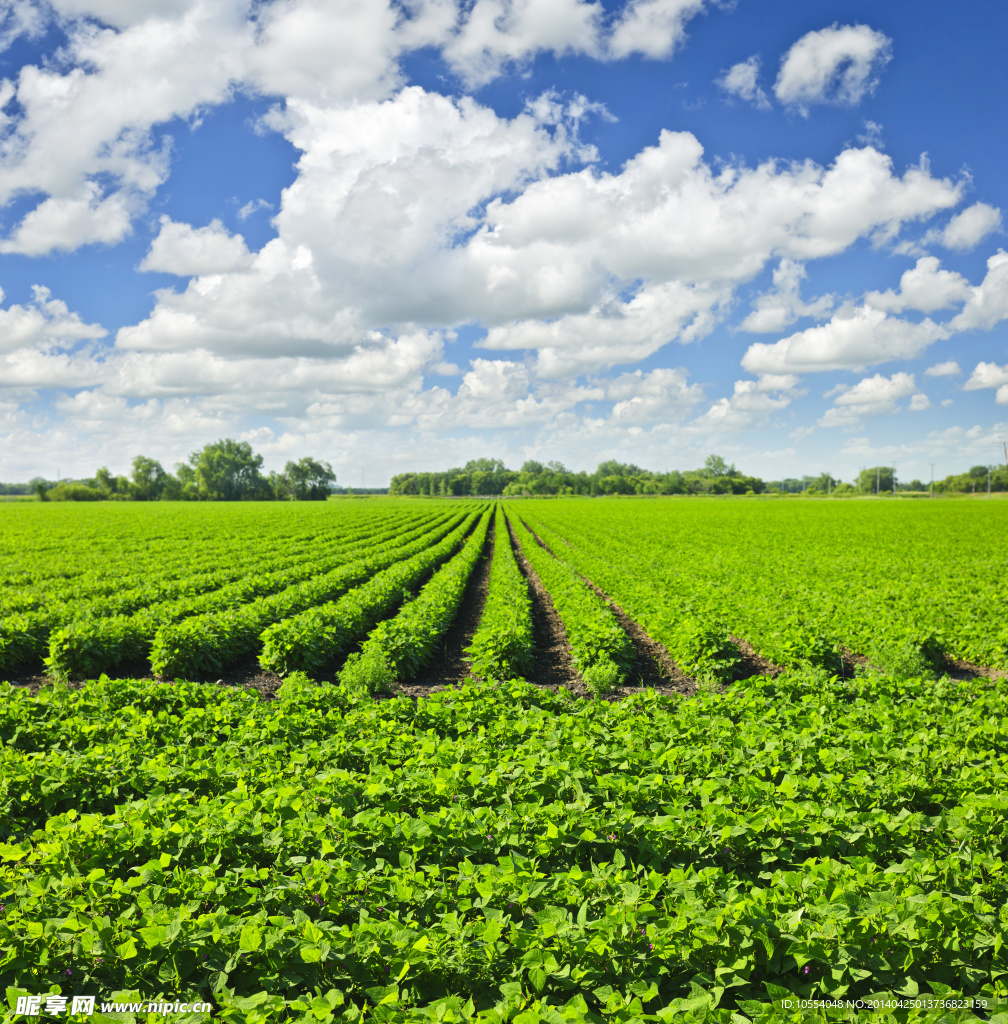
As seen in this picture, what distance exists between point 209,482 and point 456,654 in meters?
151

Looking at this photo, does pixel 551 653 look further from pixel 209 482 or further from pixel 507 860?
pixel 209 482

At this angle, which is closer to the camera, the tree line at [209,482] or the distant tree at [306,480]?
the tree line at [209,482]

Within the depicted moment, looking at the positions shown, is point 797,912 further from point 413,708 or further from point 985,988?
point 413,708

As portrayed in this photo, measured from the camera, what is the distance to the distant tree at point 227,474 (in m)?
145

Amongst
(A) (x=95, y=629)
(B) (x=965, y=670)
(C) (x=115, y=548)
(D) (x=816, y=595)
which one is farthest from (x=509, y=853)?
(C) (x=115, y=548)

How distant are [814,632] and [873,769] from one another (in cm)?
842

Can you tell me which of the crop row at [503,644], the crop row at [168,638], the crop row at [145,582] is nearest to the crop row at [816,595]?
the crop row at [503,644]

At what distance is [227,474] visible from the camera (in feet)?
487

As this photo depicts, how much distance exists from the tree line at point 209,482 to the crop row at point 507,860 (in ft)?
476

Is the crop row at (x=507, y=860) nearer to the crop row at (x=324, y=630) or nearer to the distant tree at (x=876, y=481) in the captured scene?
the crop row at (x=324, y=630)

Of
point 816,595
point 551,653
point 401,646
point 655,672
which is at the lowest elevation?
point 655,672

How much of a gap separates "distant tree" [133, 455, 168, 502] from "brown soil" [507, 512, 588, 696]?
5734 inches

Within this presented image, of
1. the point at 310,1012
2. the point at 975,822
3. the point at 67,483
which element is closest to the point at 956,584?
the point at 975,822

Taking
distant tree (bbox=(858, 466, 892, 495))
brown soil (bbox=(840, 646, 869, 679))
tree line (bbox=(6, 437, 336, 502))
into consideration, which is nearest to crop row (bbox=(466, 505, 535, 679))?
brown soil (bbox=(840, 646, 869, 679))
